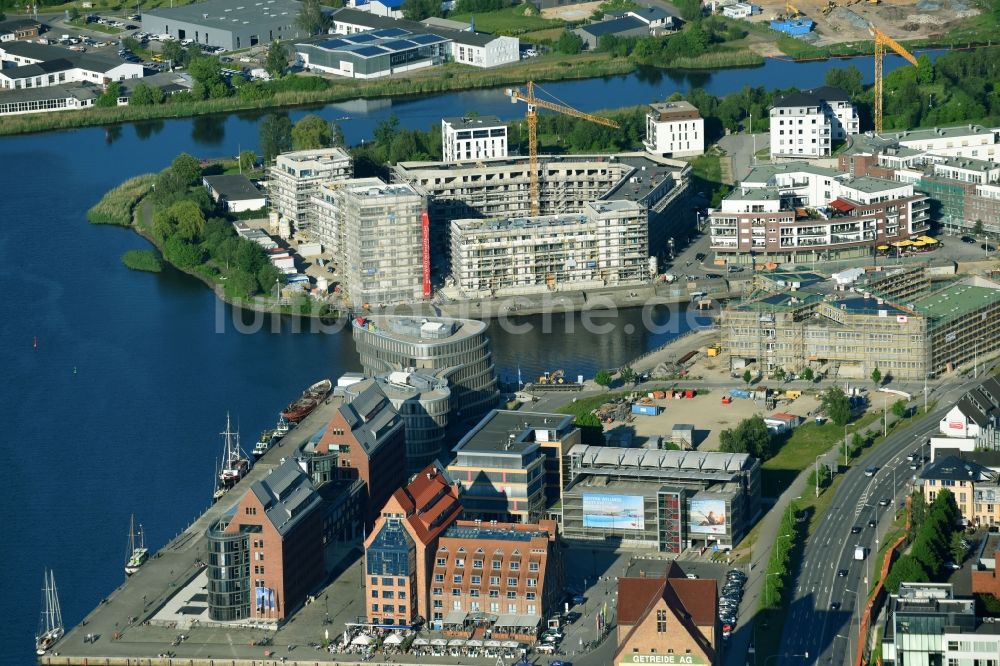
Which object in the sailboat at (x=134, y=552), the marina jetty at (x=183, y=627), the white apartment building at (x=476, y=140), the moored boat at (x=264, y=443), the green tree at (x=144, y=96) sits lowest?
the marina jetty at (x=183, y=627)

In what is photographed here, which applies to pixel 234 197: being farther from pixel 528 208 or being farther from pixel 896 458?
pixel 896 458

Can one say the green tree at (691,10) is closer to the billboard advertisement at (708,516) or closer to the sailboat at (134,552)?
the billboard advertisement at (708,516)

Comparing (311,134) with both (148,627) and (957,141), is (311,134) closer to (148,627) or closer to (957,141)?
(957,141)

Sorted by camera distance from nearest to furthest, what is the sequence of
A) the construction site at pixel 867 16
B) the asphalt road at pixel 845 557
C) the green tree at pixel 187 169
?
the asphalt road at pixel 845 557 < the green tree at pixel 187 169 < the construction site at pixel 867 16

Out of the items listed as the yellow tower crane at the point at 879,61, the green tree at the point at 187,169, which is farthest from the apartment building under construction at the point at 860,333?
the green tree at the point at 187,169

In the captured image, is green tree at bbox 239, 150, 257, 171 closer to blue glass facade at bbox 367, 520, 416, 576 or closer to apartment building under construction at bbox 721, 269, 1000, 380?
apartment building under construction at bbox 721, 269, 1000, 380

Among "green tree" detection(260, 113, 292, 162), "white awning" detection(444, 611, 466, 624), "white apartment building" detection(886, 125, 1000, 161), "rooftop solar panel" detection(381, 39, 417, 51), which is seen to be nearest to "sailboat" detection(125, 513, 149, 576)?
"white awning" detection(444, 611, 466, 624)

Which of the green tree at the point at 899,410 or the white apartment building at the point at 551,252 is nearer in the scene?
the green tree at the point at 899,410
